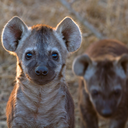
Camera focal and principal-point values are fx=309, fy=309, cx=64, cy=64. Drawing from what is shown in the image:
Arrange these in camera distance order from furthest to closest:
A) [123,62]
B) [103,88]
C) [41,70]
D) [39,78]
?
[123,62] < [103,88] < [39,78] < [41,70]

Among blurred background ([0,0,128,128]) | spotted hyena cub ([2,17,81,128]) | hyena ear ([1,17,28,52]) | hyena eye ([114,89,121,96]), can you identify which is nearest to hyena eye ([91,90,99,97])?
hyena eye ([114,89,121,96])

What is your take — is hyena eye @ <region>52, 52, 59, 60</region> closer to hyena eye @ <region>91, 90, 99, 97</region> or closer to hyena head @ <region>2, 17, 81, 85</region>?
hyena head @ <region>2, 17, 81, 85</region>

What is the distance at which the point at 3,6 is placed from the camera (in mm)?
8141

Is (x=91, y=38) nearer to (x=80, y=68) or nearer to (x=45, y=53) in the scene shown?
(x=80, y=68)

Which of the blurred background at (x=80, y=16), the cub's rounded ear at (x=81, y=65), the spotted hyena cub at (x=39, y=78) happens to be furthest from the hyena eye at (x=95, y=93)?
the blurred background at (x=80, y=16)

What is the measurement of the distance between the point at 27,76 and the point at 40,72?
0.85 feet

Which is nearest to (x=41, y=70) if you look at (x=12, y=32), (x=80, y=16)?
(x=12, y=32)

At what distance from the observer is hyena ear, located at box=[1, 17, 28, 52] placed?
3383 mm

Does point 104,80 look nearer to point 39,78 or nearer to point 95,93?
point 95,93

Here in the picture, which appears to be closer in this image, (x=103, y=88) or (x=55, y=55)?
(x=55, y=55)

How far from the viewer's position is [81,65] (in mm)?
4578

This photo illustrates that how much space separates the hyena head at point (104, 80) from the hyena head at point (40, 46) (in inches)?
38.8

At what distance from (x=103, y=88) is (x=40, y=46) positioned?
4.76ft

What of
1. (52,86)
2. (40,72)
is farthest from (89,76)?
(40,72)
